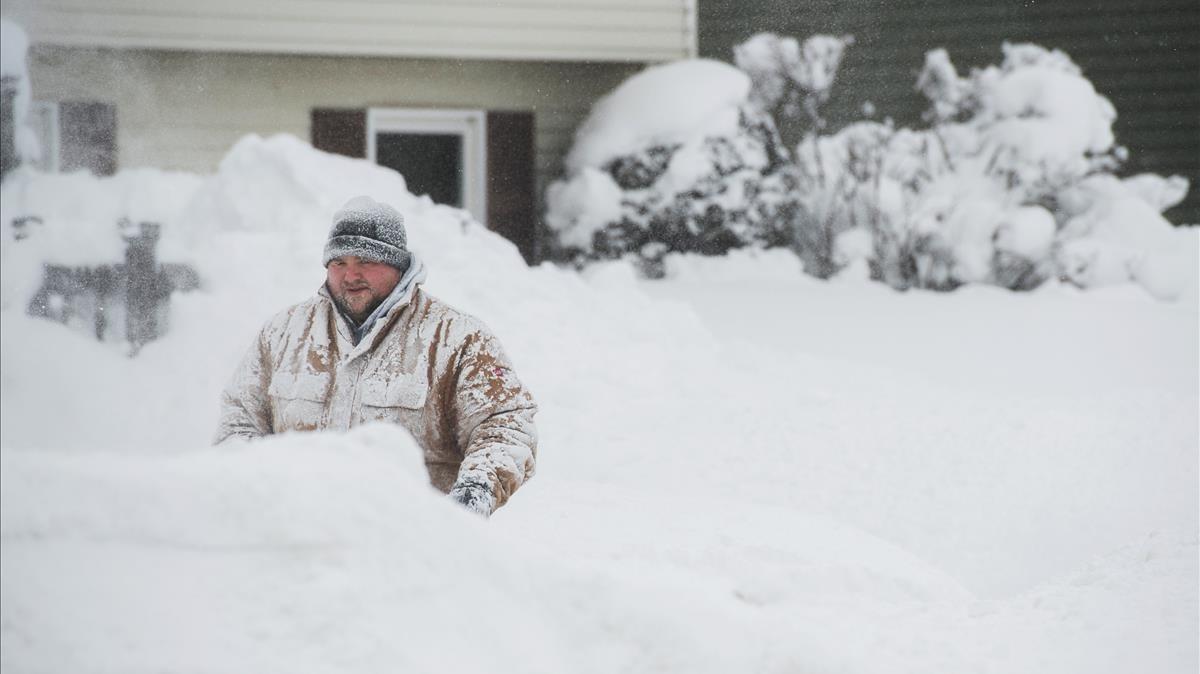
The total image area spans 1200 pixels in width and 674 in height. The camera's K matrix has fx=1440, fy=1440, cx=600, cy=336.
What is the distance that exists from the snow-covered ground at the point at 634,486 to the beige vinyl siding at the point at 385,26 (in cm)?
163

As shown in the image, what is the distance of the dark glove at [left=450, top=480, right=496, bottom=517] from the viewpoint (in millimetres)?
2967

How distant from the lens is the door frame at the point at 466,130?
12.1 metres

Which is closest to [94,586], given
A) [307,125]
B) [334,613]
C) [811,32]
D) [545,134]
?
[334,613]

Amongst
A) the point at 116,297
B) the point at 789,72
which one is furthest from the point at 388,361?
the point at 789,72

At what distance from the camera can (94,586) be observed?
1.89 m

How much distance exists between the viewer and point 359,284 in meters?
3.26

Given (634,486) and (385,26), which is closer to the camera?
(634,486)

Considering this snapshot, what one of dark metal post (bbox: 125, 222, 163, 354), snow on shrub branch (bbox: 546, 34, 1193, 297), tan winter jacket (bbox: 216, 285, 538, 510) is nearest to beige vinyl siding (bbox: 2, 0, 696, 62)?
snow on shrub branch (bbox: 546, 34, 1193, 297)

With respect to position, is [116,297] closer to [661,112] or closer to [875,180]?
[661,112]

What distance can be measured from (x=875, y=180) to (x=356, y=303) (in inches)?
413

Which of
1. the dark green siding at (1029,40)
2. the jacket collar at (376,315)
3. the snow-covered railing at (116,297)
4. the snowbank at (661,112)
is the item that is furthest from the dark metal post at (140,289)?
the dark green siding at (1029,40)

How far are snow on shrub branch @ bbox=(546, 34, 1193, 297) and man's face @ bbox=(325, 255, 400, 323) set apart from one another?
8447 millimetres

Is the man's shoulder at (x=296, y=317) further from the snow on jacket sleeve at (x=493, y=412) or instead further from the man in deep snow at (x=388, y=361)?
the snow on jacket sleeve at (x=493, y=412)

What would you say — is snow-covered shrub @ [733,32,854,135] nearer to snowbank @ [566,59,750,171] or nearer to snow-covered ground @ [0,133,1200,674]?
snowbank @ [566,59,750,171]
